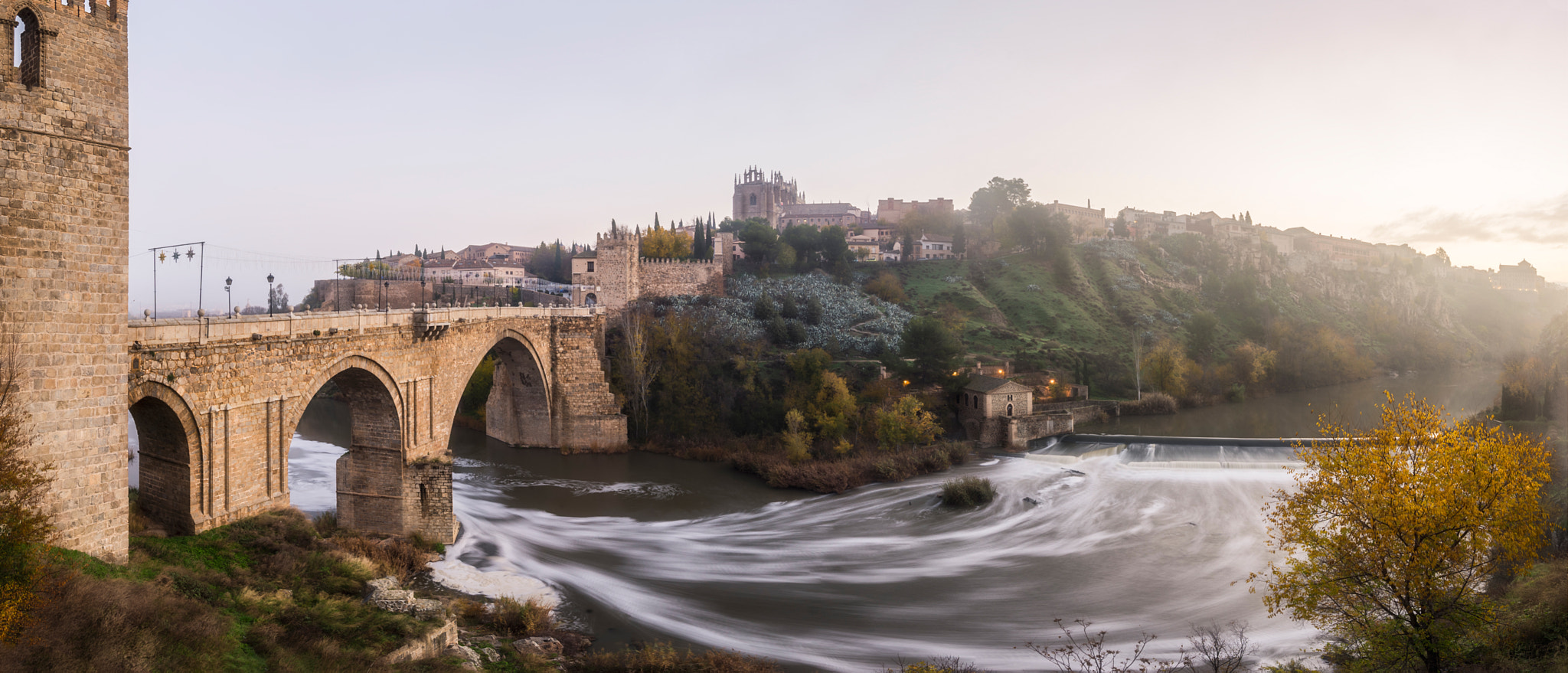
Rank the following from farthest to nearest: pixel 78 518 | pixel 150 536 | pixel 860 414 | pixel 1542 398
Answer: pixel 860 414
pixel 1542 398
pixel 150 536
pixel 78 518

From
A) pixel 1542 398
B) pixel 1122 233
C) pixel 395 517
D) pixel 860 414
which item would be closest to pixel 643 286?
pixel 860 414

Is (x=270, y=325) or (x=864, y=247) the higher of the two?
(x=864, y=247)

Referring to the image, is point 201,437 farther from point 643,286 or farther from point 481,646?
point 643,286

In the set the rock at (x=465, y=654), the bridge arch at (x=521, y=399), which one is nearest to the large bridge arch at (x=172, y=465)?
the rock at (x=465, y=654)

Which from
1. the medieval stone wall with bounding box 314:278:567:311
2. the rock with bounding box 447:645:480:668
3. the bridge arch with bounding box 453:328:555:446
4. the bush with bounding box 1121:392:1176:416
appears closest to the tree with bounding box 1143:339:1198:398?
the bush with bounding box 1121:392:1176:416

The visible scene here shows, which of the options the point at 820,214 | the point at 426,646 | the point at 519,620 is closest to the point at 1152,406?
the point at 519,620

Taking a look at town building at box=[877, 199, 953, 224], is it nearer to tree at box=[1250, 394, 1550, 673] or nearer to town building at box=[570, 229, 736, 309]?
town building at box=[570, 229, 736, 309]

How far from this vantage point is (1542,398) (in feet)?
81.0

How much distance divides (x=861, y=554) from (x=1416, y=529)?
459 inches

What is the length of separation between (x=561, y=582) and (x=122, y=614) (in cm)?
932

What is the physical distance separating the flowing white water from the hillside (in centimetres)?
1641

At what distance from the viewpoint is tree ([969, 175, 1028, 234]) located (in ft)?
229

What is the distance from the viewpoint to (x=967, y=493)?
22.3m

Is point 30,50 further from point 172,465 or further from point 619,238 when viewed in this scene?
point 619,238
